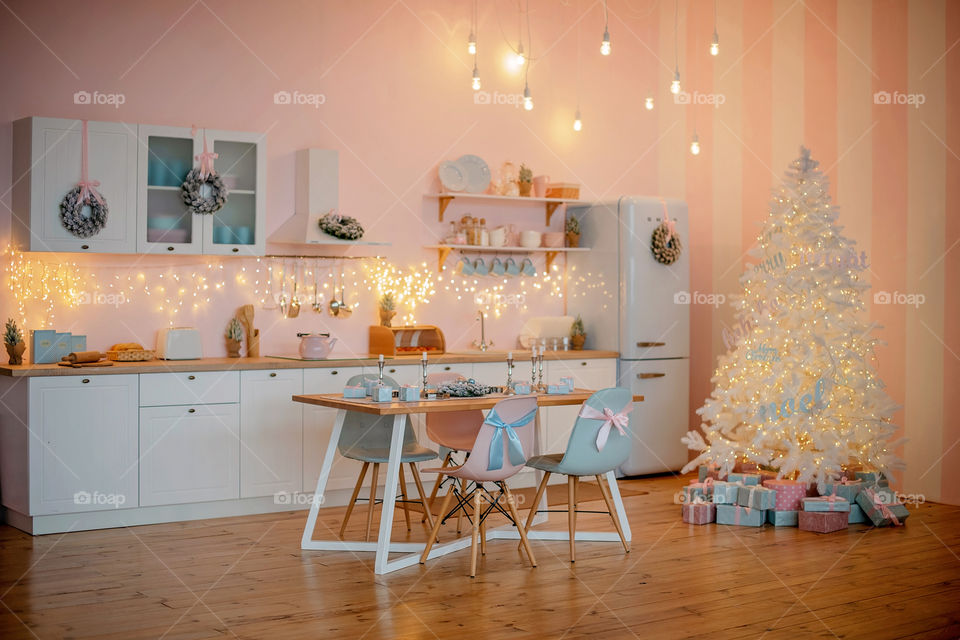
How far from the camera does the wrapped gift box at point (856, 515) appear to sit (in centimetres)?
555

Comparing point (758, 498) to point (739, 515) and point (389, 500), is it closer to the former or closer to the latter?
point (739, 515)

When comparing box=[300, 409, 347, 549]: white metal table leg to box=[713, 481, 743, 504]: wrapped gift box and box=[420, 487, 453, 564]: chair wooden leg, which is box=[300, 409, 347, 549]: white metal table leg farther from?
box=[713, 481, 743, 504]: wrapped gift box

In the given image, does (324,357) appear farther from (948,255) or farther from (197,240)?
(948,255)

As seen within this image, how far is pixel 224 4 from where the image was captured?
602 centimetres

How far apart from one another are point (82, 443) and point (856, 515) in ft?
→ 13.4

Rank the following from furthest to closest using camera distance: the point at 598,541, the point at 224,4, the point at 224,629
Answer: the point at 224,4, the point at 598,541, the point at 224,629

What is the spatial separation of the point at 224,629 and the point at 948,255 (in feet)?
15.8

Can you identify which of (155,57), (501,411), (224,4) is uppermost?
(224,4)

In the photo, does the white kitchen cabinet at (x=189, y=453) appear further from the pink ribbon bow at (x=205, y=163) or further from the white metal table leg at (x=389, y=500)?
the white metal table leg at (x=389, y=500)

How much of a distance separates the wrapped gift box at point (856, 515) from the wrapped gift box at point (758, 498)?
442mm

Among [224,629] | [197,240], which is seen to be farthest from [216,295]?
[224,629]

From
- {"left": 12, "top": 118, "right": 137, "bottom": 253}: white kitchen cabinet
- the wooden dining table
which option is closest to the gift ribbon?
{"left": 12, "top": 118, "right": 137, "bottom": 253}: white kitchen cabinet

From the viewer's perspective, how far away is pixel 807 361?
562cm

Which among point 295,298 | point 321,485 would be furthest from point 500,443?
point 295,298
